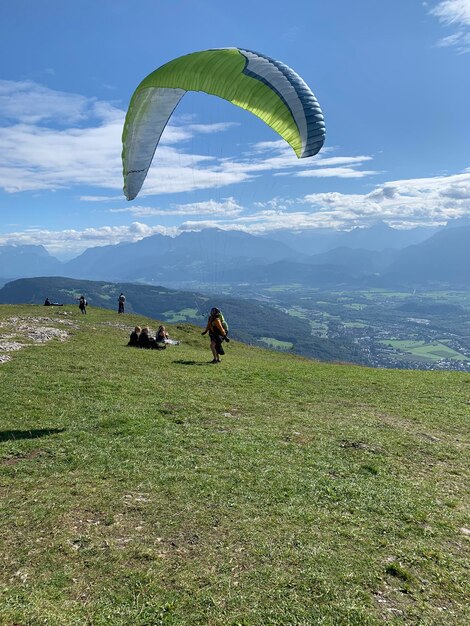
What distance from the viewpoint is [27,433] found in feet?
39.7

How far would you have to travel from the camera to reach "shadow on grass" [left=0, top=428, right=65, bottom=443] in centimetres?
1171

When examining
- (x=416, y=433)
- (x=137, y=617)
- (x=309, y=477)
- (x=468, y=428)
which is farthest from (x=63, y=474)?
(x=468, y=428)

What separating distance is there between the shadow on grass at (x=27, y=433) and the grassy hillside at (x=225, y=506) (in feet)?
0.23

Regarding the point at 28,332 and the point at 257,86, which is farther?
the point at 28,332

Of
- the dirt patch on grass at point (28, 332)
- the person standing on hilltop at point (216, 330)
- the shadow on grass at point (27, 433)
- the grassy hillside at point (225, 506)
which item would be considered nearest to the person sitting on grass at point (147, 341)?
the dirt patch on grass at point (28, 332)

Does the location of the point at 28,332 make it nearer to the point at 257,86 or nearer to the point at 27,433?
the point at 27,433

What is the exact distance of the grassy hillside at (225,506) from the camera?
6145 millimetres

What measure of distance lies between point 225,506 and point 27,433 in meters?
6.63

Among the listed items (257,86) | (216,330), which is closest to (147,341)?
(216,330)

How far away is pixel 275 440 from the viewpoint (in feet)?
41.5

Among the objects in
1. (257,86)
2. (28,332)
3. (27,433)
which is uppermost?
Answer: (257,86)

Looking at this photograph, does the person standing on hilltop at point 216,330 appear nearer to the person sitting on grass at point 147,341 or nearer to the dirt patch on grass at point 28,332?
the person sitting on grass at point 147,341

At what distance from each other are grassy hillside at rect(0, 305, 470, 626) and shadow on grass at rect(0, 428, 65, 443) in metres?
0.07

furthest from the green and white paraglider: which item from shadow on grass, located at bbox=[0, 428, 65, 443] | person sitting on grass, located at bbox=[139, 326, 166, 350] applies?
person sitting on grass, located at bbox=[139, 326, 166, 350]
